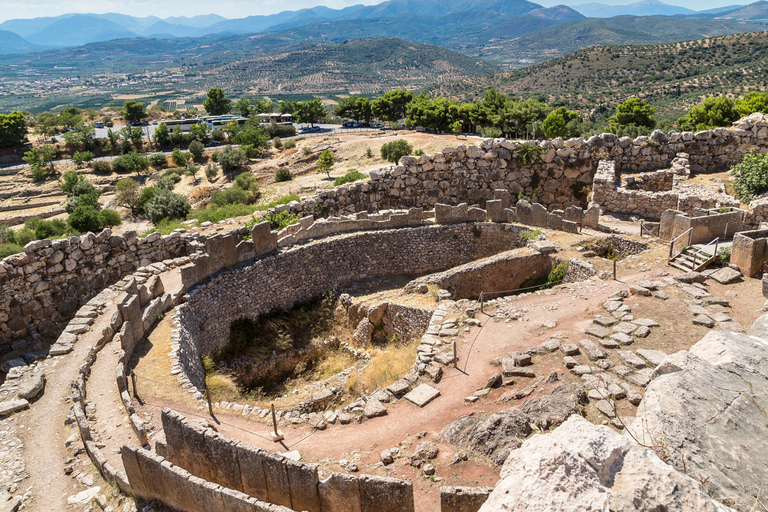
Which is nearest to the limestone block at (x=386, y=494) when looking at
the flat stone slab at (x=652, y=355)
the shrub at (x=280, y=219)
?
the flat stone slab at (x=652, y=355)

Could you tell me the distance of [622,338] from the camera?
10.2 meters

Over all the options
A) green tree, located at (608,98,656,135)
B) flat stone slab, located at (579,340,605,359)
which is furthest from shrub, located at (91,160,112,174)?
flat stone slab, located at (579,340,605,359)

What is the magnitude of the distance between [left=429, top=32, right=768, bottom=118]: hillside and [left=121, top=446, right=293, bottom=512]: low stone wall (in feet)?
230

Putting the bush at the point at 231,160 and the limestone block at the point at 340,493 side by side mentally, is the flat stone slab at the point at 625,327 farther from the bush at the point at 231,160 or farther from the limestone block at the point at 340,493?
the bush at the point at 231,160

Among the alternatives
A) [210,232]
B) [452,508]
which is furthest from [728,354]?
[210,232]

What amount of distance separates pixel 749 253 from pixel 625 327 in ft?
14.4

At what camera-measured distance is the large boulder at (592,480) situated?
414 centimetres

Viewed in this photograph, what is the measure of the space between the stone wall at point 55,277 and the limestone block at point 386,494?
37.1 ft

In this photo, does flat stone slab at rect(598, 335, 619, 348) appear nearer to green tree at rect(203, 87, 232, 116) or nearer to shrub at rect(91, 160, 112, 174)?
shrub at rect(91, 160, 112, 174)

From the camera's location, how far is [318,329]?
1584 centimetres

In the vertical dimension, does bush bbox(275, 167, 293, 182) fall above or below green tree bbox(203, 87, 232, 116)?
below

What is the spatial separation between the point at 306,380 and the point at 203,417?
488cm

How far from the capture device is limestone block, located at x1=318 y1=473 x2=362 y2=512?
21.4 ft

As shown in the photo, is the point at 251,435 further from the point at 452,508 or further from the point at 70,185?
the point at 70,185
